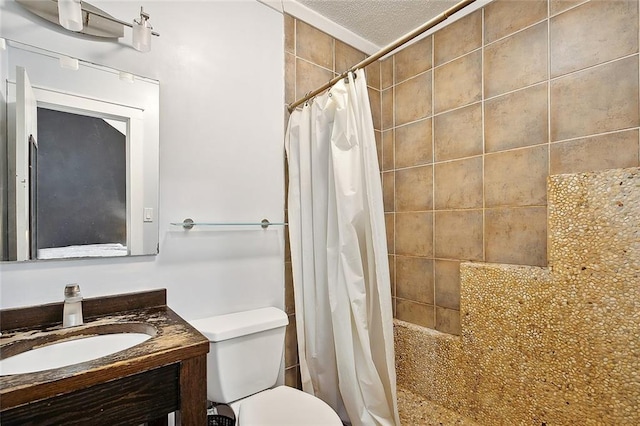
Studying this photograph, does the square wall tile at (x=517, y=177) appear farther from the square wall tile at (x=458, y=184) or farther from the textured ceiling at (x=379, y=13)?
the textured ceiling at (x=379, y=13)

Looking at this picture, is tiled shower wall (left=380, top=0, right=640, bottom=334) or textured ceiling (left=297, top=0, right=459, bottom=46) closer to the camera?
tiled shower wall (left=380, top=0, right=640, bottom=334)

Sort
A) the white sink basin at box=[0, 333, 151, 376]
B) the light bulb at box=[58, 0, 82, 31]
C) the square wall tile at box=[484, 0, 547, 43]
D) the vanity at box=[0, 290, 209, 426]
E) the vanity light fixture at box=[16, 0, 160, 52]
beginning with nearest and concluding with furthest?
the vanity at box=[0, 290, 209, 426]
the white sink basin at box=[0, 333, 151, 376]
the light bulb at box=[58, 0, 82, 31]
the vanity light fixture at box=[16, 0, 160, 52]
the square wall tile at box=[484, 0, 547, 43]

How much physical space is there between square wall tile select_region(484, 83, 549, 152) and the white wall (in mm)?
1096

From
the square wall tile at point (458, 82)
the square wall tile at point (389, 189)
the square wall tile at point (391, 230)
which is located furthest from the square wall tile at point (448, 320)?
the square wall tile at point (458, 82)

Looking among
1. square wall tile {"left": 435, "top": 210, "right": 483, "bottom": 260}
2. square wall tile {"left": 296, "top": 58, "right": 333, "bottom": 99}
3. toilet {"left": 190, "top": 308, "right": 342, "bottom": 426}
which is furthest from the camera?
square wall tile {"left": 296, "top": 58, "right": 333, "bottom": 99}

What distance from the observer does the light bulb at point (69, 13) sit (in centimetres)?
104

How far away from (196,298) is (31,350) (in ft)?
1.92

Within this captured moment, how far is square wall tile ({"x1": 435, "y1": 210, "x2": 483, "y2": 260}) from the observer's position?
1702 millimetres

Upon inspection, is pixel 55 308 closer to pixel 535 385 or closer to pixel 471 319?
pixel 471 319

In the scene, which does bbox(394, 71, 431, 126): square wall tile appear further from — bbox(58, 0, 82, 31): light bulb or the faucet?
the faucet

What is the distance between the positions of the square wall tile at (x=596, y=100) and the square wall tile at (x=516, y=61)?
4.8 inches

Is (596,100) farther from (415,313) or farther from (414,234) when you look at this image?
(415,313)

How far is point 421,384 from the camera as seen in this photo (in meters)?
1.87

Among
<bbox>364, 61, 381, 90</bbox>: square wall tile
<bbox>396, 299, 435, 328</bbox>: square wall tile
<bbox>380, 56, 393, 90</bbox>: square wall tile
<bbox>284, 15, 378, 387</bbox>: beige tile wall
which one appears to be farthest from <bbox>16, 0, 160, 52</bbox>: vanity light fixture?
<bbox>396, 299, 435, 328</bbox>: square wall tile
